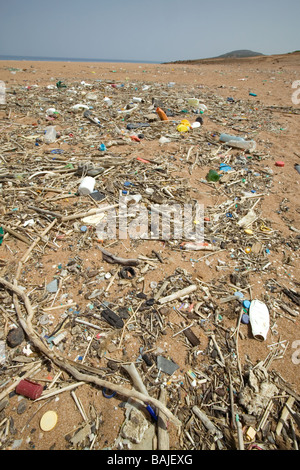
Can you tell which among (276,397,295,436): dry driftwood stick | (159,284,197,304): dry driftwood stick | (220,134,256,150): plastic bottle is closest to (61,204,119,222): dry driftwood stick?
(159,284,197,304): dry driftwood stick

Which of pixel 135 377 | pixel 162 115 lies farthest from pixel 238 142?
pixel 135 377

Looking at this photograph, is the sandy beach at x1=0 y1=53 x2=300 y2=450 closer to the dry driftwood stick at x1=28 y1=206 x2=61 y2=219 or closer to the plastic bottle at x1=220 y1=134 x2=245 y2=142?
the dry driftwood stick at x1=28 y1=206 x2=61 y2=219

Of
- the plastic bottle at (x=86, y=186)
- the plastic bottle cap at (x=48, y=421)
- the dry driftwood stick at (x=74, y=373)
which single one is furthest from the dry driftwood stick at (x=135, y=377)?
the plastic bottle at (x=86, y=186)

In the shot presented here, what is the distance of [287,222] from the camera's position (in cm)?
365

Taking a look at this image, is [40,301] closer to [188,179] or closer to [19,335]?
[19,335]

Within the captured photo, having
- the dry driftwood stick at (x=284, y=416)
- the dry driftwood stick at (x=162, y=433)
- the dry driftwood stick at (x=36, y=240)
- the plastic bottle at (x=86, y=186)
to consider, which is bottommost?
the dry driftwood stick at (x=284, y=416)

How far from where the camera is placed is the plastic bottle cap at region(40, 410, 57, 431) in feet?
5.49

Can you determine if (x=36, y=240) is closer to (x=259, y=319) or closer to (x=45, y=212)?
(x=45, y=212)

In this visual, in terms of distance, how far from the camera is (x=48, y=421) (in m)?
1.71

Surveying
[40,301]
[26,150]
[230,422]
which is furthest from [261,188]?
[26,150]

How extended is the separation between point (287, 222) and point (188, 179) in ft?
5.80

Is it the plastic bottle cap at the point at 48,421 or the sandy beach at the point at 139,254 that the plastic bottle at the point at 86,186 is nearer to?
the sandy beach at the point at 139,254

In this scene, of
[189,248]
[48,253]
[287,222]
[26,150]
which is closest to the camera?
[48,253]

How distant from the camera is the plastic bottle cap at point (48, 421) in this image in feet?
5.49
